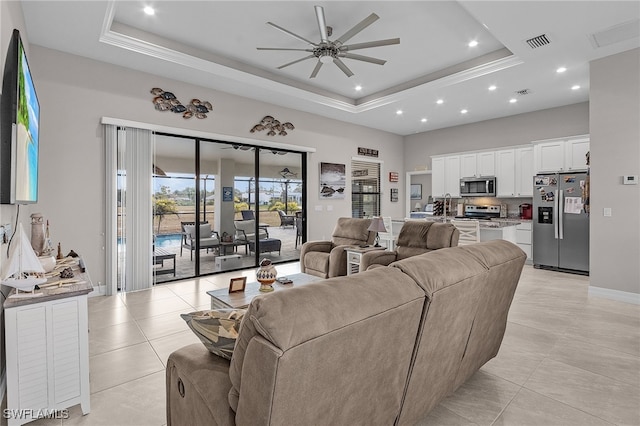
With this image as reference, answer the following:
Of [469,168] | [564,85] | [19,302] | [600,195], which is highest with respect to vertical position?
[564,85]

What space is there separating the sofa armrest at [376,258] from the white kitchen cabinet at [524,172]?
4.03m

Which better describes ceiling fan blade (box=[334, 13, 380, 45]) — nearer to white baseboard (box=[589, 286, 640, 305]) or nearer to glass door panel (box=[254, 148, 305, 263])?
glass door panel (box=[254, 148, 305, 263])

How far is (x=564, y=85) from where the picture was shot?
5156 millimetres

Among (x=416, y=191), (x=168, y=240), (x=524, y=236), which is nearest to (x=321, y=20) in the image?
(x=168, y=240)

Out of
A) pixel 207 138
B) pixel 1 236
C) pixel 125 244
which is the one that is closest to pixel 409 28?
pixel 207 138

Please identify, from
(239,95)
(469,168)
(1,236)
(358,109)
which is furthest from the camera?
(469,168)

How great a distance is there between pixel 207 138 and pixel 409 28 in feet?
11.1

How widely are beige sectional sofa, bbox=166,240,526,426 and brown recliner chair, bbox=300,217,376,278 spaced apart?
282cm

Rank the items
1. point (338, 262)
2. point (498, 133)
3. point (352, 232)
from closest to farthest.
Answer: point (338, 262) → point (352, 232) → point (498, 133)

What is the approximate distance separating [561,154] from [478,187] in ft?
5.48

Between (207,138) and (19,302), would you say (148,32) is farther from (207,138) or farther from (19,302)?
(19,302)

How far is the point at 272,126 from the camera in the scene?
238 inches

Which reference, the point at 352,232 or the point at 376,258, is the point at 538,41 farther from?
the point at 352,232

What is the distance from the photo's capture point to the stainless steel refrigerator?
5.29 meters
